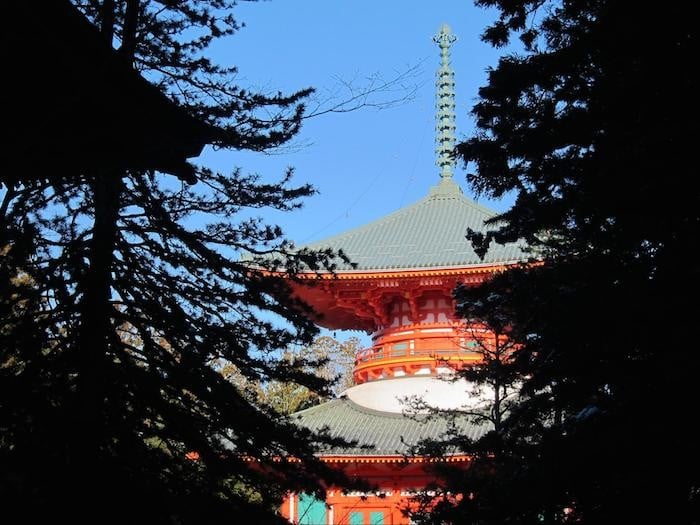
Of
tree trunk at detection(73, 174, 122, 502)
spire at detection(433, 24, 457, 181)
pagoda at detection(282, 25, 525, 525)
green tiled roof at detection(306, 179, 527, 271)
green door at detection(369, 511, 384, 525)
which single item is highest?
spire at detection(433, 24, 457, 181)

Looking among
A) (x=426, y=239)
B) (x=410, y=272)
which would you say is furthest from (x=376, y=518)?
(x=426, y=239)

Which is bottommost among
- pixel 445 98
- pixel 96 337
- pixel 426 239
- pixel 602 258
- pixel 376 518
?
pixel 376 518

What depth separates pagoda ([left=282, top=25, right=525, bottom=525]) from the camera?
55.2ft

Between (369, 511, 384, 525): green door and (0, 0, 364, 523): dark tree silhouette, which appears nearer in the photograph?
(0, 0, 364, 523): dark tree silhouette

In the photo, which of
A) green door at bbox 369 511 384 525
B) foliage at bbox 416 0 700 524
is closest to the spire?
green door at bbox 369 511 384 525

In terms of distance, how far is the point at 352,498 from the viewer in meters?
16.9

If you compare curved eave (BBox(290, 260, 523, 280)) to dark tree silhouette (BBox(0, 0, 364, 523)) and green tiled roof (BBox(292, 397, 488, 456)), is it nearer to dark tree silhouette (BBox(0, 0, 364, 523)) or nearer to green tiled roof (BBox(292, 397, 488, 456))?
green tiled roof (BBox(292, 397, 488, 456))

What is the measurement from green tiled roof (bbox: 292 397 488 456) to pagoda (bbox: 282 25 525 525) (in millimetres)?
24

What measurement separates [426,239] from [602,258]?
1284 cm

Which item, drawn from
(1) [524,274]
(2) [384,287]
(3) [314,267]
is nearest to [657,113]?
(1) [524,274]

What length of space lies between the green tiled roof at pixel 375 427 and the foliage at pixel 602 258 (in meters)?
9.42

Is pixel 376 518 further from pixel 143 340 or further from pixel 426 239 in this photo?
pixel 143 340

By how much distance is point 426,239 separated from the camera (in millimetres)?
19219

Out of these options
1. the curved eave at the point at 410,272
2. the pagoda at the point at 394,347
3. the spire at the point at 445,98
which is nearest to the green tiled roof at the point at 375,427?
the pagoda at the point at 394,347
